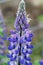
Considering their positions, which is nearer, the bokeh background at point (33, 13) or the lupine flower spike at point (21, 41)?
the lupine flower spike at point (21, 41)

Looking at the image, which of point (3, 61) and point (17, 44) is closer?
point (17, 44)

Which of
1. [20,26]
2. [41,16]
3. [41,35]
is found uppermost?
[41,16]

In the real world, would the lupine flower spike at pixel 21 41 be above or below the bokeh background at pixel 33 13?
below

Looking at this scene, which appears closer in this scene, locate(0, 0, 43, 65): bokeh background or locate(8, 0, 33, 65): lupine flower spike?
locate(8, 0, 33, 65): lupine flower spike

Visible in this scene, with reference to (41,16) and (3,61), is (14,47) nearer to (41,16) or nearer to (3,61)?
(3,61)

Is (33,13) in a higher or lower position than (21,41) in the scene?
higher

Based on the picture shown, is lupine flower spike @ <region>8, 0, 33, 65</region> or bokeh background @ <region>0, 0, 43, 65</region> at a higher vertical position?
bokeh background @ <region>0, 0, 43, 65</region>

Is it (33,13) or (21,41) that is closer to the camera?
(21,41)

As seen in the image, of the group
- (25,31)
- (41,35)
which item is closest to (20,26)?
(25,31)
